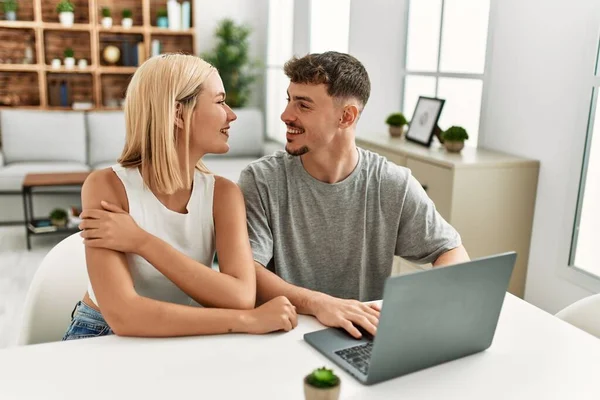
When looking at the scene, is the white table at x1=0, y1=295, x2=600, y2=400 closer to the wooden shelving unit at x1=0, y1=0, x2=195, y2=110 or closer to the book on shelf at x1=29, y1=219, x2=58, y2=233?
the book on shelf at x1=29, y1=219, x2=58, y2=233

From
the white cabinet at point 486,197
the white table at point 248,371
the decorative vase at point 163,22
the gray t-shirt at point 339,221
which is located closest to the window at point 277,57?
the decorative vase at point 163,22

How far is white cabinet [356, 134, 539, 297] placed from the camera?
2705mm

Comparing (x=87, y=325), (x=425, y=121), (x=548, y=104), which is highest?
(x=548, y=104)

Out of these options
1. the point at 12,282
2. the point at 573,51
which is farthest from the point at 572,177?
the point at 12,282

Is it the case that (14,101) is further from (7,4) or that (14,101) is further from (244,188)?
(244,188)

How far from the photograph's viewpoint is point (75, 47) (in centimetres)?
598

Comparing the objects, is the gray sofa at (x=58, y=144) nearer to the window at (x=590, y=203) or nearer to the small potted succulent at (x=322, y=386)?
the window at (x=590, y=203)

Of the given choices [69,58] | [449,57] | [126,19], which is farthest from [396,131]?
[69,58]

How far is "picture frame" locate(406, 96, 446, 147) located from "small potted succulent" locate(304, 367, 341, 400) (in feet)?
8.06

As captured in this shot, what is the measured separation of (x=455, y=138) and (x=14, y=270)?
9.16 ft

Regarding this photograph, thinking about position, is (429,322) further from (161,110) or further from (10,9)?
(10,9)

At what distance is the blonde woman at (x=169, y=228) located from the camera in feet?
4.10

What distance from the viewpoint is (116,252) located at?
1299 mm

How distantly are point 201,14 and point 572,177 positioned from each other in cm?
466
